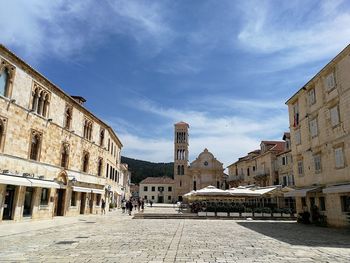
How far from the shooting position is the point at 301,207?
92.0 feet

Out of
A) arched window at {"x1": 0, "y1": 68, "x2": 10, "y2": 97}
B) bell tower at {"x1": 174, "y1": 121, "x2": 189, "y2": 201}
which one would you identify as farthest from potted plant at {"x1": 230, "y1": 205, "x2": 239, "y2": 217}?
bell tower at {"x1": 174, "y1": 121, "x2": 189, "y2": 201}

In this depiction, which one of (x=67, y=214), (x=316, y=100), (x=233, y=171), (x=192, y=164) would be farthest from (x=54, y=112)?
(x=192, y=164)

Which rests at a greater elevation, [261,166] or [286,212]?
[261,166]

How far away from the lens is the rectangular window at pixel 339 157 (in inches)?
807

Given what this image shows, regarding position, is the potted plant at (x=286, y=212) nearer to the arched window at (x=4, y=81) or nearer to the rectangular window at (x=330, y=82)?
the rectangular window at (x=330, y=82)

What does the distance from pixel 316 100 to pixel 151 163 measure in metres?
147

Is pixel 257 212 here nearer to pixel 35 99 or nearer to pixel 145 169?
→ pixel 35 99

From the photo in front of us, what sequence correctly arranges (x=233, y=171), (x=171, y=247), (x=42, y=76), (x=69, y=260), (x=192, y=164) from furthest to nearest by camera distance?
(x=192, y=164), (x=233, y=171), (x=42, y=76), (x=171, y=247), (x=69, y=260)

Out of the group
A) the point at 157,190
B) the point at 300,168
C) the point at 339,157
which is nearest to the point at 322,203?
the point at 300,168

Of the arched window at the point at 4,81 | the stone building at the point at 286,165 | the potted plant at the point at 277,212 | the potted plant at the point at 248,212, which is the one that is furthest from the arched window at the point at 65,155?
the stone building at the point at 286,165

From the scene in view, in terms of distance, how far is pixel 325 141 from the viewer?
22.8 m

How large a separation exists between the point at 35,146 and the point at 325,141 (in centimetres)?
2212

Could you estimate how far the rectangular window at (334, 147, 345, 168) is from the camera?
2050cm

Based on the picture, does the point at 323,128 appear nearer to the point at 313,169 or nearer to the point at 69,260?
the point at 313,169
